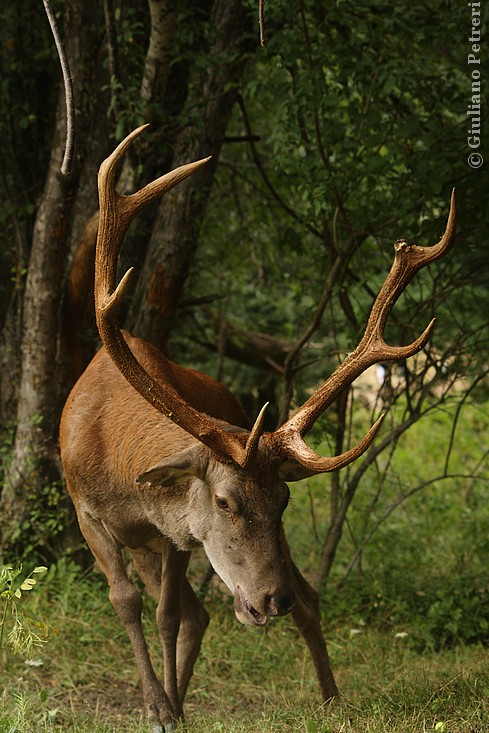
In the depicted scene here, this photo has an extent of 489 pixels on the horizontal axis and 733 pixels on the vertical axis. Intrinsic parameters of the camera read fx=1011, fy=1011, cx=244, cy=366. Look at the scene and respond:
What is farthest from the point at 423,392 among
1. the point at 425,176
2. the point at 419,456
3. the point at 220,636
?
the point at 419,456

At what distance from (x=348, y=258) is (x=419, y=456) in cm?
511

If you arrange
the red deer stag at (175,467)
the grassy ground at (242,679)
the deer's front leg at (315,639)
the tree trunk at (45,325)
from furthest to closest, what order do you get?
the tree trunk at (45,325), the deer's front leg at (315,639), the grassy ground at (242,679), the red deer stag at (175,467)

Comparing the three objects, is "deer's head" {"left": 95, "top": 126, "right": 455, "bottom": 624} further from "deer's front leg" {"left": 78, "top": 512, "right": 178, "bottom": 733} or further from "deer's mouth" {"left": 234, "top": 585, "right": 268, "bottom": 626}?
"deer's front leg" {"left": 78, "top": 512, "right": 178, "bottom": 733}

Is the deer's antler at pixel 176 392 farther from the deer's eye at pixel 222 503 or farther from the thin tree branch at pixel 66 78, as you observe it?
the thin tree branch at pixel 66 78

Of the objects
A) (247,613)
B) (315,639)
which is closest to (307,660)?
(315,639)

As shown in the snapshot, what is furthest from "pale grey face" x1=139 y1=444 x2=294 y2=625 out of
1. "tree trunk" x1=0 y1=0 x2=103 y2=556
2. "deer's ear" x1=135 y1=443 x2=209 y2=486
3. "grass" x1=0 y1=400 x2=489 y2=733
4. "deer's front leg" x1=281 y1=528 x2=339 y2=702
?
"tree trunk" x1=0 y1=0 x2=103 y2=556

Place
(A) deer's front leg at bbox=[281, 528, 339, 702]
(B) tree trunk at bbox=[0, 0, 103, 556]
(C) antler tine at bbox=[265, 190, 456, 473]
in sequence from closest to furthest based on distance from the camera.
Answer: (C) antler tine at bbox=[265, 190, 456, 473], (A) deer's front leg at bbox=[281, 528, 339, 702], (B) tree trunk at bbox=[0, 0, 103, 556]

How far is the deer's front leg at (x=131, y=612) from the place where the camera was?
15.5 feet

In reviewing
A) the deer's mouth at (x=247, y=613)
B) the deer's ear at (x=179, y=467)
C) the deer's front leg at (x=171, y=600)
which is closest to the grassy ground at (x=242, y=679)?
the deer's front leg at (x=171, y=600)

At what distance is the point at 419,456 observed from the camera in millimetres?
11680

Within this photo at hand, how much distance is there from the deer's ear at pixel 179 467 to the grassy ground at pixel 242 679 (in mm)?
1107

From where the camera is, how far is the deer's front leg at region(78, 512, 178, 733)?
4.74 meters

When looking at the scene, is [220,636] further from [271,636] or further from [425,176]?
[425,176]

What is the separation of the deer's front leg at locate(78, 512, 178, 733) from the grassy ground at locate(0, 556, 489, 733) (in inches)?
4.8
